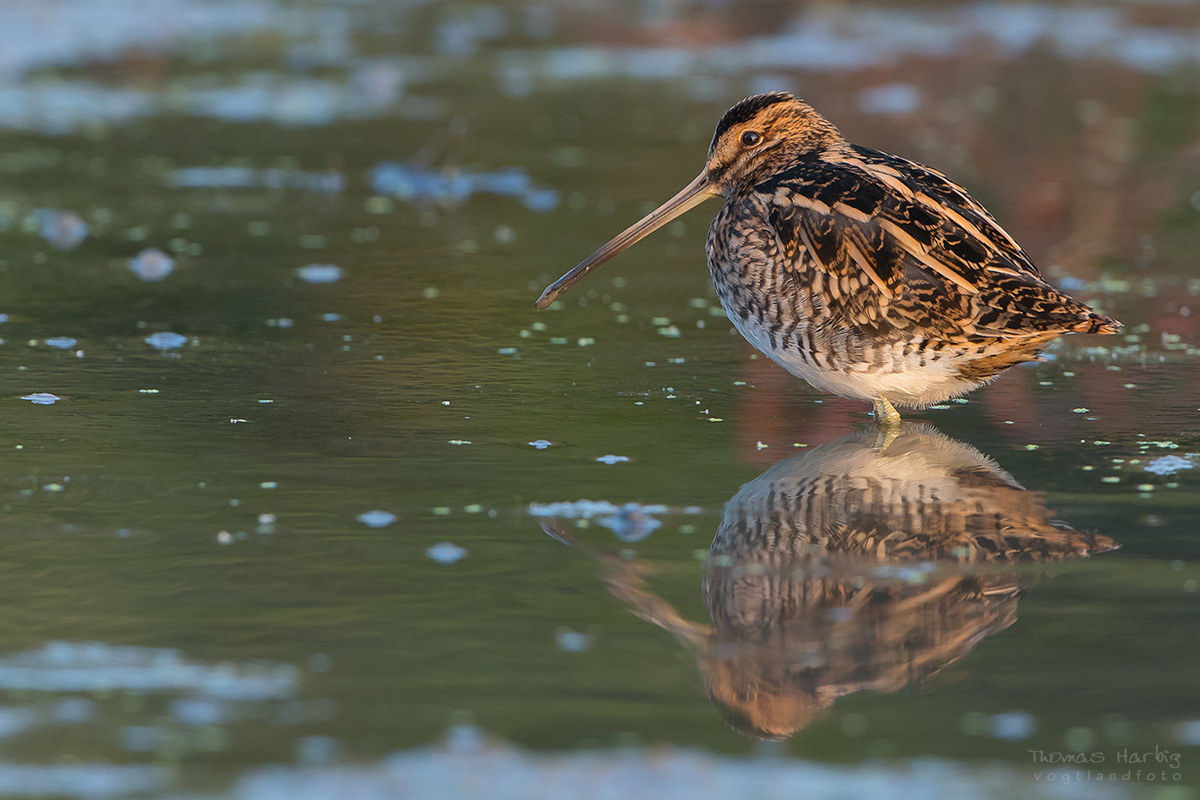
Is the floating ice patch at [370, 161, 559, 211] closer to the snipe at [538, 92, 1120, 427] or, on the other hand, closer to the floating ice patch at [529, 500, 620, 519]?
the snipe at [538, 92, 1120, 427]

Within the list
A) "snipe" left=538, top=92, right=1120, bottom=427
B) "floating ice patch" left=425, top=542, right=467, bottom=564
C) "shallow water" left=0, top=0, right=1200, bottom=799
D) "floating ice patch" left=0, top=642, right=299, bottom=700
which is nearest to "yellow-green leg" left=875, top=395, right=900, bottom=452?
"snipe" left=538, top=92, right=1120, bottom=427

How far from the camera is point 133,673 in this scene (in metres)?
3.50

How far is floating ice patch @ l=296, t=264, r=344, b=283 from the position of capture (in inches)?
299

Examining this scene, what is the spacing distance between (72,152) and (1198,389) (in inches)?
280

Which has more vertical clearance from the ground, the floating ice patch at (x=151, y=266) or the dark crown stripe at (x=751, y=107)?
the dark crown stripe at (x=751, y=107)

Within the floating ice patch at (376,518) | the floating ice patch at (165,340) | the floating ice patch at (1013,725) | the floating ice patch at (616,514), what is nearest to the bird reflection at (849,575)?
the floating ice patch at (616,514)

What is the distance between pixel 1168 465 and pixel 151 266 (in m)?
4.77

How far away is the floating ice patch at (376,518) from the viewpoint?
446 centimetres

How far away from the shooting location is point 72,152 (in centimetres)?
1020

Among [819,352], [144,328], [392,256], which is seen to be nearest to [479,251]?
[392,256]

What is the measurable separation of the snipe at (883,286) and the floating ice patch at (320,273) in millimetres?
2458

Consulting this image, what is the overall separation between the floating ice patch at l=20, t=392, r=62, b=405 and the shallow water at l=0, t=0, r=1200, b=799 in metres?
0.03

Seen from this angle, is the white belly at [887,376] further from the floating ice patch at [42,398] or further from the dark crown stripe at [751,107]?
the floating ice patch at [42,398]

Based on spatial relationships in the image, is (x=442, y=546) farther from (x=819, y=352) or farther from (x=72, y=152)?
(x=72, y=152)
